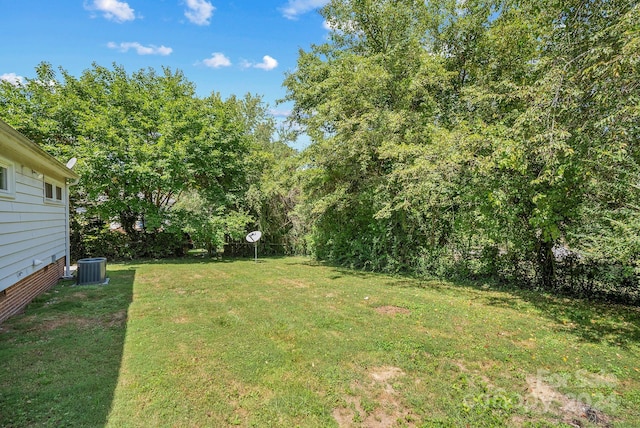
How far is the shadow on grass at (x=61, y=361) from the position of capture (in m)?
2.57

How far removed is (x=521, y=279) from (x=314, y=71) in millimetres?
10155

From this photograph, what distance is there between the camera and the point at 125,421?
8.11ft

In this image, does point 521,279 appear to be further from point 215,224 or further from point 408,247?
point 215,224

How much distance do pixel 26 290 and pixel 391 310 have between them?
21.4 feet

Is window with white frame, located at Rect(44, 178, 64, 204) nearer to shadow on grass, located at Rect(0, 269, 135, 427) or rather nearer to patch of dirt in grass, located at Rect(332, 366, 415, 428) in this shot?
shadow on grass, located at Rect(0, 269, 135, 427)

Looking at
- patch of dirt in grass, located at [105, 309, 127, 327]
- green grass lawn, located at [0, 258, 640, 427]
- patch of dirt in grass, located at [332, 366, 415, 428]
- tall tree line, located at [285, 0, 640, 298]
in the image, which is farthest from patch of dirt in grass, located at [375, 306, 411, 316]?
patch of dirt in grass, located at [105, 309, 127, 327]

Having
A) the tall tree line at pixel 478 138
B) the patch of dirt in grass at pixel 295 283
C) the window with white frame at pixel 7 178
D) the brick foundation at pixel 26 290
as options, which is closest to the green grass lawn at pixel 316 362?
the brick foundation at pixel 26 290

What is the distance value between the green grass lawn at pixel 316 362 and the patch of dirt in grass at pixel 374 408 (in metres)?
0.01

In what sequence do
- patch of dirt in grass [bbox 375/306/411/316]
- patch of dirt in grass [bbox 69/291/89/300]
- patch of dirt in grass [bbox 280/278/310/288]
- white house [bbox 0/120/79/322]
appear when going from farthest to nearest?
1. patch of dirt in grass [bbox 280/278/310/288]
2. patch of dirt in grass [bbox 69/291/89/300]
3. patch of dirt in grass [bbox 375/306/411/316]
4. white house [bbox 0/120/79/322]

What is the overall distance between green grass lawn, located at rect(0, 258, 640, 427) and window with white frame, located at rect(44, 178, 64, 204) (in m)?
2.20

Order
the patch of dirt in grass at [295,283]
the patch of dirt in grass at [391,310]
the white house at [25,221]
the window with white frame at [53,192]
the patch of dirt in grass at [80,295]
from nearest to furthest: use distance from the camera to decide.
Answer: the white house at [25,221] → the patch of dirt in grass at [391,310] → the patch of dirt in grass at [80,295] → the window with white frame at [53,192] → the patch of dirt in grass at [295,283]

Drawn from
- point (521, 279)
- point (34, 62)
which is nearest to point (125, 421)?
point (521, 279)

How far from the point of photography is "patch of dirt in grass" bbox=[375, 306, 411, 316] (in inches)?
215

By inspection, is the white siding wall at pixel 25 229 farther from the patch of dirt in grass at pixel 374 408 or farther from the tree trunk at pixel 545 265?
the tree trunk at pixel 545 265
